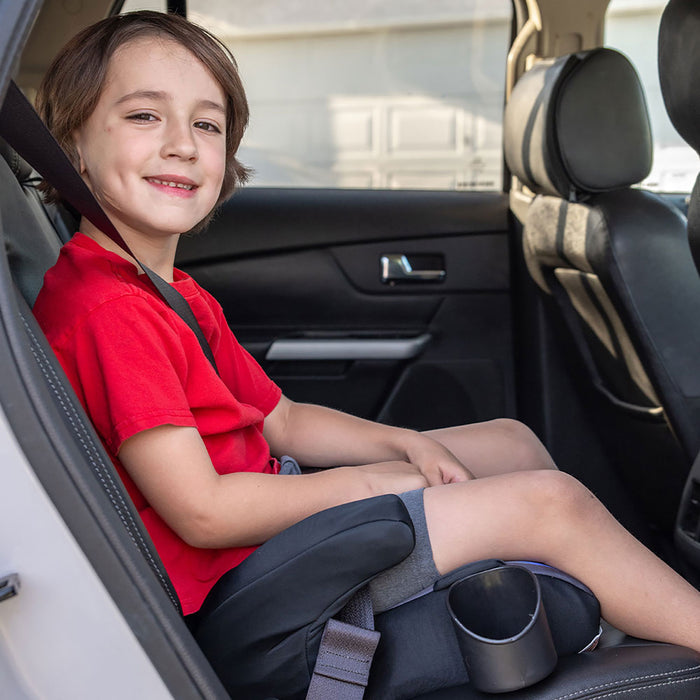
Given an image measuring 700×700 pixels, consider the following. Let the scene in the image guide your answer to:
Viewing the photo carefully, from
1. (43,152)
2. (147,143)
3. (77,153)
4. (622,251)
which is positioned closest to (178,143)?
(147,143)

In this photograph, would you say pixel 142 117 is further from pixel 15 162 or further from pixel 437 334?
pixel 437 334

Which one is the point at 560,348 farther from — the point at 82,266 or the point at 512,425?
the point at 82,266

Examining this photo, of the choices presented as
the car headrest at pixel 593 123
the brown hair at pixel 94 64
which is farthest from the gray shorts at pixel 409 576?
the car headrest at pixel 593 123

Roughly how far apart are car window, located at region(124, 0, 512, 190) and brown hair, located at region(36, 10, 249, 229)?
1275 millimetres

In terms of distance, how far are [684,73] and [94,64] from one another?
0.83 meters

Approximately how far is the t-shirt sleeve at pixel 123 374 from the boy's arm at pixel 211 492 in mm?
25

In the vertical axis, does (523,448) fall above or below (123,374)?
below

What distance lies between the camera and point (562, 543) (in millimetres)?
1057

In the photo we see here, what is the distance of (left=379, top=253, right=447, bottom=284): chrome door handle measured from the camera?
2.25 meters

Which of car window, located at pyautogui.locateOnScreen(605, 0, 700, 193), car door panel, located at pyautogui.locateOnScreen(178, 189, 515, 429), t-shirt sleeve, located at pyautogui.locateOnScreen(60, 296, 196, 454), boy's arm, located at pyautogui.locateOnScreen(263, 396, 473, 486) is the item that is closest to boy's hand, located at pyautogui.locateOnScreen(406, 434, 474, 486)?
boy's arm, located at pyautogui.locateOnScreen(263, 396, 473, 486)

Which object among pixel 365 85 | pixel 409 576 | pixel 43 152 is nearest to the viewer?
pixel 43 152

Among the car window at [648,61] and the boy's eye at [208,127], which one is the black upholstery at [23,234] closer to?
the boy's eye at [208,127]

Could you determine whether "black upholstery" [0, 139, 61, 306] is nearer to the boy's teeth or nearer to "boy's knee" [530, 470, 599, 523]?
the boy's teeth

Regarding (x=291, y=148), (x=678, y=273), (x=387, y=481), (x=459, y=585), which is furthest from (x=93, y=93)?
(x=291, y=148)
